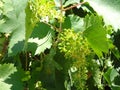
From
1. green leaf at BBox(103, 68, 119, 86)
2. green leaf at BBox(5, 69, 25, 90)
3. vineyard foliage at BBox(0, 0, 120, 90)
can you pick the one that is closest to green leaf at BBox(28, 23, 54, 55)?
vineyard foliage at BBox(0, 0, 120, 90)

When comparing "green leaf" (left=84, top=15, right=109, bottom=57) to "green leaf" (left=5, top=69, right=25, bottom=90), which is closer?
"green leaf" (left=84, top=15, right=109, bottom=57)

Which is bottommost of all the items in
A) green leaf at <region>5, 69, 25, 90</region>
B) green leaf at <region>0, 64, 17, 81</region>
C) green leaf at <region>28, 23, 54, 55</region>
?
green leaf at <region>5, 69, 25, 90</region>

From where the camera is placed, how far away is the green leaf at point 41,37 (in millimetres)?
1020

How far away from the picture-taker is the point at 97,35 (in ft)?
3.08

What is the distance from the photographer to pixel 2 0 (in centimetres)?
108

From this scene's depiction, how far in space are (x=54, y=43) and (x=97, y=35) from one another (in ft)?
0.48

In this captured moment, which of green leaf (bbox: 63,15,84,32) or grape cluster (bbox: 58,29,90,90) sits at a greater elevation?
green leaf (bbox: 63,15,84,32)

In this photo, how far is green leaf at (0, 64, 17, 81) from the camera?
105cm

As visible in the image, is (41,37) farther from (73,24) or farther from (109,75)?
(109,75)

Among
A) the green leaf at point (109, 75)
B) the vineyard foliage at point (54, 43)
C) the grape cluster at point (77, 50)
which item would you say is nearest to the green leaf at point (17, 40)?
the vineyard foliage at point (54, 43)

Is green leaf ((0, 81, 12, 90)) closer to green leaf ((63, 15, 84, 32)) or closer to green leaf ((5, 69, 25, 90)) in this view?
green leaf ((5, 69, 25, 90))

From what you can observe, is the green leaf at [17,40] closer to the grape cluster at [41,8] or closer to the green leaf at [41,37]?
the green leaf at [41,37]

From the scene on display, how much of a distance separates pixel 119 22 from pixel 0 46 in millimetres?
404

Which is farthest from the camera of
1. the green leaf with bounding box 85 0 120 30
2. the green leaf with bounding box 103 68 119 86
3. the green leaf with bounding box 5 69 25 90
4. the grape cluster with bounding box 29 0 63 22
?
the green leaf with bounding box 103 68 119 86
